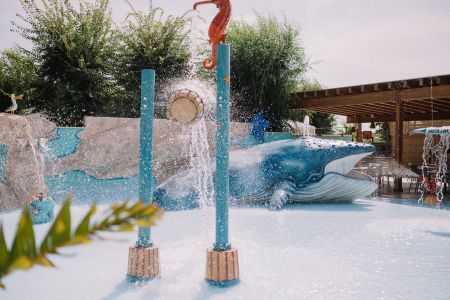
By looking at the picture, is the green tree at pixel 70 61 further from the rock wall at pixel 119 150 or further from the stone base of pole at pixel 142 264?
the stone base of pole at pixel 142 264

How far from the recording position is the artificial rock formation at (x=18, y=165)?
8.92m

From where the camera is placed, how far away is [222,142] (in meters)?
4.37

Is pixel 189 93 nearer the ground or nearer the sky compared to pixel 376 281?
nearer the sky

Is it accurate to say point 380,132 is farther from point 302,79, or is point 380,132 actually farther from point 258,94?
point 258,94

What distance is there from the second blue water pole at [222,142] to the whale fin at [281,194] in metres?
5.31

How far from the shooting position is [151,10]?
1802cm

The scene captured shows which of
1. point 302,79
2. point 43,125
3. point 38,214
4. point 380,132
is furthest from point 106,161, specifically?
point 380,132

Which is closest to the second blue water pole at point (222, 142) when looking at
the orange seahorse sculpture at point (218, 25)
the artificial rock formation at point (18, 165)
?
the orange seahorse sculpture at point (218, 25)

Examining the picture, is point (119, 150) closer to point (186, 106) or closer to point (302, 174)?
point (302, 174)

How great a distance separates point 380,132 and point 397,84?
34.1 m

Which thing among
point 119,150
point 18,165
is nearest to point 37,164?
point 18,165

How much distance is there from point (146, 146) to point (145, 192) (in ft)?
1.66

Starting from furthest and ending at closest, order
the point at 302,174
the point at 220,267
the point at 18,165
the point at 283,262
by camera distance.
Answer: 1. the point at 302,174
2. the point at 18,165
3. the point at 283,262
4. the point at 220,267

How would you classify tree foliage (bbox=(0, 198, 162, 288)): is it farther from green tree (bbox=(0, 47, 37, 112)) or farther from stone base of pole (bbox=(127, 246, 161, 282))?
green tree (bbox=(0, 47, 37, 112))
